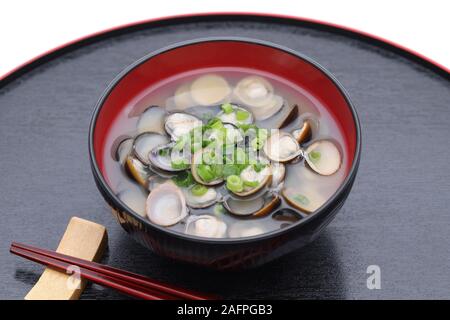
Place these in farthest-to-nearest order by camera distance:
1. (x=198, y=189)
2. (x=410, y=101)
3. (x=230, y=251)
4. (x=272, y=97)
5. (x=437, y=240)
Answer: (x=410, y=101), (x=272, y=97), (x=437, y=240), (x=198, y=189), (x=230, y=251)

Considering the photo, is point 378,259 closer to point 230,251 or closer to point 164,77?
point 230,251

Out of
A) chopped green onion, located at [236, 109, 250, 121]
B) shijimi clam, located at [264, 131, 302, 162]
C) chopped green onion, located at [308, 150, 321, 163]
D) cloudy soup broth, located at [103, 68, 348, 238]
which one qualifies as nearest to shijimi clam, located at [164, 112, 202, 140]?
cloudy soup broth, located at [103, 68, 348, 238]

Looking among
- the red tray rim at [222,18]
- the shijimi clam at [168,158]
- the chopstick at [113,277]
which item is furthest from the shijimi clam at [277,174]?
the red tray rim at [222,18]

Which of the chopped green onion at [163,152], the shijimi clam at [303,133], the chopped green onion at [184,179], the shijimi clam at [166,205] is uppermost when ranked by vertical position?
the shijimi clam at [303,133]

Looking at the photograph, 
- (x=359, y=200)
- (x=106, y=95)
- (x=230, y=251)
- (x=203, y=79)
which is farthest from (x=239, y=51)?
(x=230, y=251)

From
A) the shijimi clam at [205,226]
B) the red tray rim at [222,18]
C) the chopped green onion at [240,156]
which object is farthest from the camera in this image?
the red tray rim at [222,18]

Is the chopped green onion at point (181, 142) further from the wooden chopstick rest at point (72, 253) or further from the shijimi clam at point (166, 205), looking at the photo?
the wooden chopstick rest at point (72, 253)

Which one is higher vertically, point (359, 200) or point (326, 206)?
point (359, 200)
